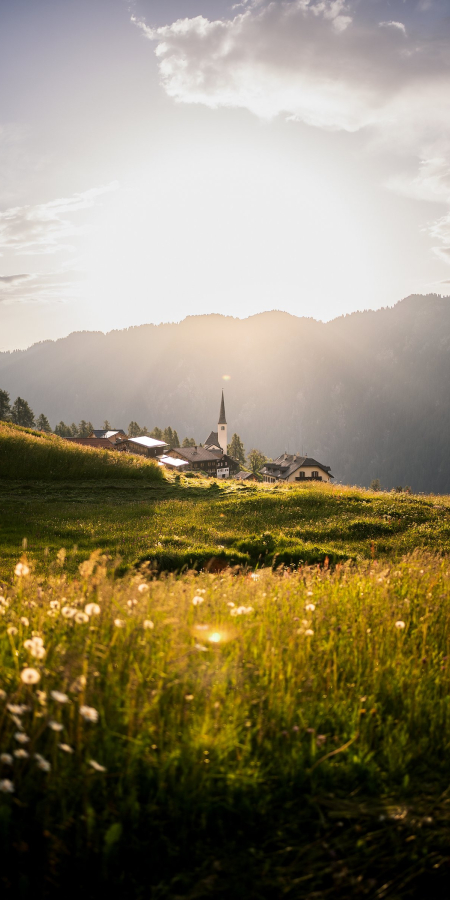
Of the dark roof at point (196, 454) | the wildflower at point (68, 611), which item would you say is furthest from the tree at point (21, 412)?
the wildflower at point (68, 611)

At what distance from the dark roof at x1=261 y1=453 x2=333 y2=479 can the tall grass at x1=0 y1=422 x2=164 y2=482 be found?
7625 cm

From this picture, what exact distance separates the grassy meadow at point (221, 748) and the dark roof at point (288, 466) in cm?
9884

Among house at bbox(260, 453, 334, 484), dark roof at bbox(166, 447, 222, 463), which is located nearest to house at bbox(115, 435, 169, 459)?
dark roof at bbox(166, 447, 222, 463)

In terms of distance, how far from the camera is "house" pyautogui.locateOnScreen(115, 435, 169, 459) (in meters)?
85.0

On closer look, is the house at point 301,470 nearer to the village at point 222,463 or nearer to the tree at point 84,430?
the village at point 222,463

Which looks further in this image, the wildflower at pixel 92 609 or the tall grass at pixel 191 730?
the wildflower at pixel 92 609

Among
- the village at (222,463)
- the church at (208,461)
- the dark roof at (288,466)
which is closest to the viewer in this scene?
the village at (222,463)

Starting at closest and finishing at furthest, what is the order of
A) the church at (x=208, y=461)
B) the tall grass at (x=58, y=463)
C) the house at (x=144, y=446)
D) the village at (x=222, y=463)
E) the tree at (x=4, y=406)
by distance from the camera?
1. the tall grass at (x=58, y=463)
2. the house at (x=144, y=446)
3. the village at (x=222, y=463)
4. the tree at (x=4, y=406)
5. the church at (x=208, y=461)

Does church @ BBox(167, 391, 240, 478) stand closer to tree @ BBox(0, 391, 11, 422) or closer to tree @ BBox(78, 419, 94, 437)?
tree @ BBox(78, 419, 94, 437)

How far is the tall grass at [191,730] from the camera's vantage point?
2492mm

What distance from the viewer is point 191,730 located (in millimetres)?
2926

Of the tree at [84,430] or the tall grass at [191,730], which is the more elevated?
the tree at [84,430]

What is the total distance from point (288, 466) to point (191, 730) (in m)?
109

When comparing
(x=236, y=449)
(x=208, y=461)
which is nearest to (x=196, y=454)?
(x=208, y=461)
